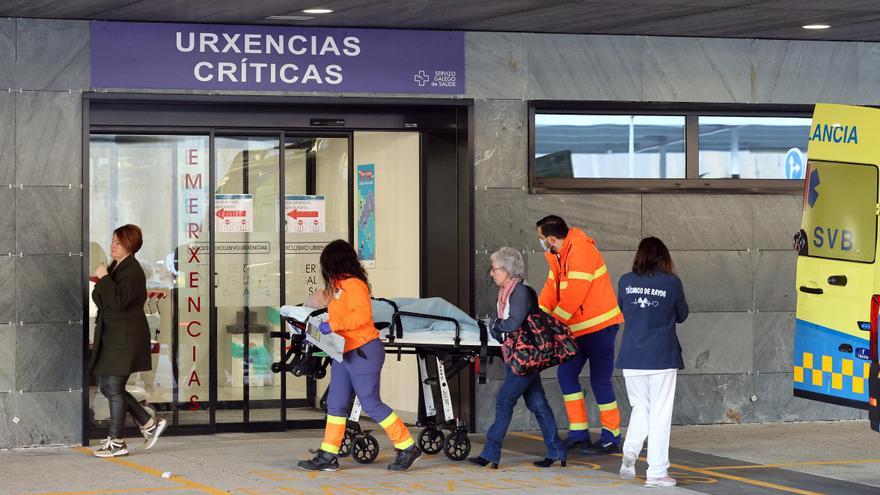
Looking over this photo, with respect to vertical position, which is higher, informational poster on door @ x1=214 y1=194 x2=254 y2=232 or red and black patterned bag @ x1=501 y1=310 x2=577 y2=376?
informational poster on door @ x1=214 y1=194 x2=254 y2=232

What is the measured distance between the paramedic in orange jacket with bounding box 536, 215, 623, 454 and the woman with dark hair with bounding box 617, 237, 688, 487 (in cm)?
117

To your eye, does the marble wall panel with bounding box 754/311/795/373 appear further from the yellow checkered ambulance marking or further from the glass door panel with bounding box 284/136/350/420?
the glass door panel with bounding box 284/136/350/420

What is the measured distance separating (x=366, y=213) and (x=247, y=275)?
57.8 inches

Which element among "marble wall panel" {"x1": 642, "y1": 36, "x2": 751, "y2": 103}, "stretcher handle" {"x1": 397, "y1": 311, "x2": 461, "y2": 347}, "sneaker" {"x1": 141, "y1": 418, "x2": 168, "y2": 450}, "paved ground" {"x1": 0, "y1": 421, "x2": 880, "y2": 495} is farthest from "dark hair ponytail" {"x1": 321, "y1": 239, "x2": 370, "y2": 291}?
"marble wall panel" {"x1": 642, "y1": 36, "x2": 751, "y2": 103}

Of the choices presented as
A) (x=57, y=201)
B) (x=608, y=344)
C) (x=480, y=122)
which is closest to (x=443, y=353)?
(x=608, y=344)

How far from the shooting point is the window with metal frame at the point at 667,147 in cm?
1240

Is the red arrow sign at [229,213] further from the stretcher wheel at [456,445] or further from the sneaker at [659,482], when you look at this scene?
the sneaker at [659,482]

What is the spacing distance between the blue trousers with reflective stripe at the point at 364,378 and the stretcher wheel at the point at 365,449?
56 cm

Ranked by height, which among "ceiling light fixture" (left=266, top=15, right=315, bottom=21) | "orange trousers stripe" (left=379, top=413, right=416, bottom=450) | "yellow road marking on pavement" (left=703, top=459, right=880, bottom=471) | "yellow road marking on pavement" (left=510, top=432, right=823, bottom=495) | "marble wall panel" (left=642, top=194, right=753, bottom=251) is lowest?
"yellow road marking on pavement" (left=703, top=459, right=880, bottom=471)

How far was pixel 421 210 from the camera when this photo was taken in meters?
12.7

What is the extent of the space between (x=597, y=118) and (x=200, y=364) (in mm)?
4197

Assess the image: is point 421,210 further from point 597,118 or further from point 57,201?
point 57,201

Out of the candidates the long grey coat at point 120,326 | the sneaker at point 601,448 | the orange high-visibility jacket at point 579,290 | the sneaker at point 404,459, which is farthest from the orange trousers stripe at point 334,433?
the sneaker at point 601,448

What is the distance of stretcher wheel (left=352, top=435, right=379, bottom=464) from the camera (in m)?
10.1
